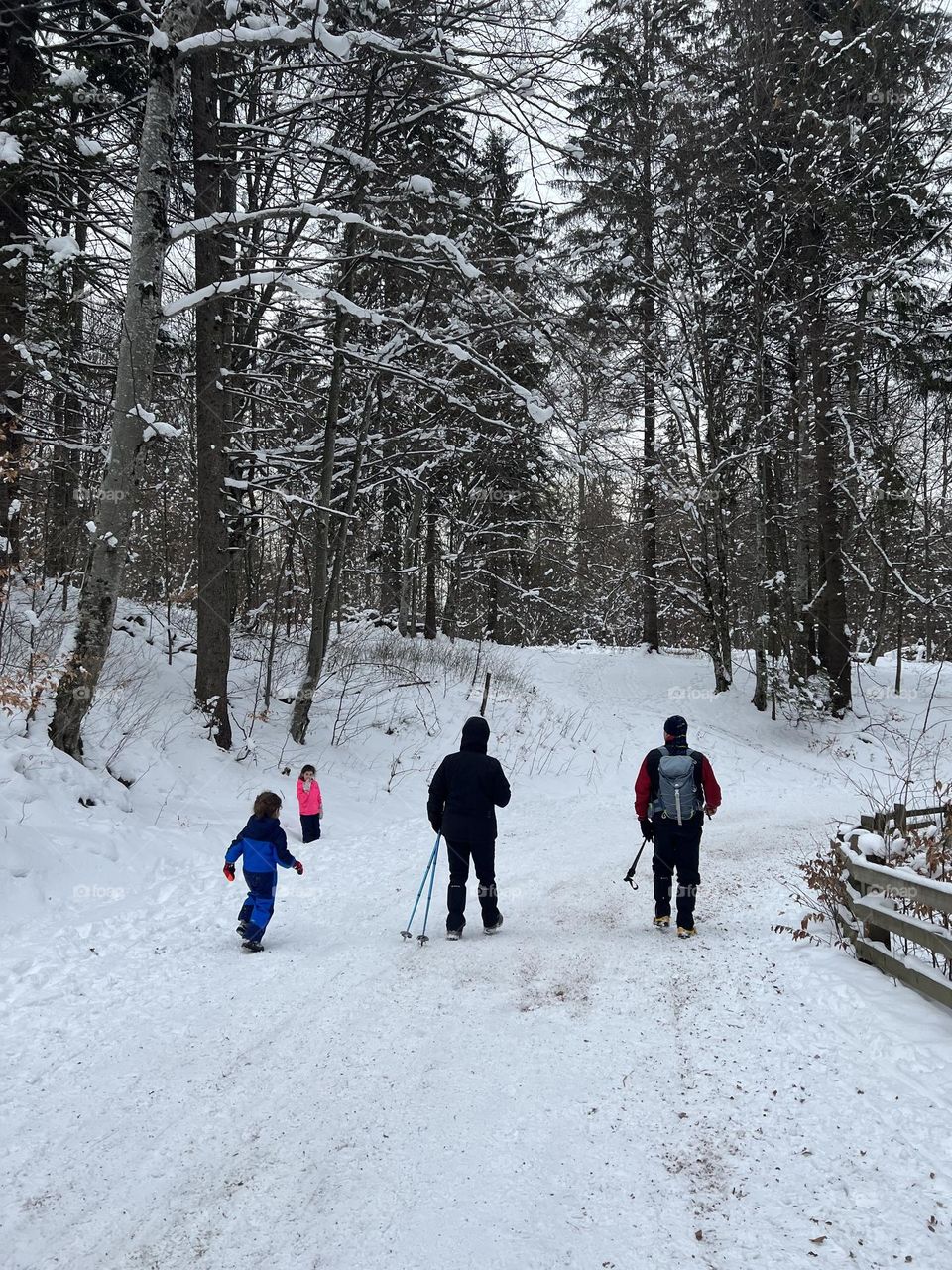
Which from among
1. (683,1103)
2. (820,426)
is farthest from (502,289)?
(820,426)

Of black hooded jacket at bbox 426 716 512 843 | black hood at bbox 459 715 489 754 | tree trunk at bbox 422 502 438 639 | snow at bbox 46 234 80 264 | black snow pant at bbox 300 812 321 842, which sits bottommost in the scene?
black snow pant at bbox 300 812 321 842

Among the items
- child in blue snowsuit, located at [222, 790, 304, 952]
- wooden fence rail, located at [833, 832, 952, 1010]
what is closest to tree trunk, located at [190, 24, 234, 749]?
child in blue snowsuit, located at [222, 790, 304, 952]

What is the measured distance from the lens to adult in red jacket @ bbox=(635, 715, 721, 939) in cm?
680

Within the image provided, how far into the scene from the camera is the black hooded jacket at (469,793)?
22.9ft

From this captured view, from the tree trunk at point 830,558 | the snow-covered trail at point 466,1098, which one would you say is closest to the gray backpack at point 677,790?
the snow-covered trail at point 466,1098

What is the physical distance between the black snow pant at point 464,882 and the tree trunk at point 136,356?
4.15 m

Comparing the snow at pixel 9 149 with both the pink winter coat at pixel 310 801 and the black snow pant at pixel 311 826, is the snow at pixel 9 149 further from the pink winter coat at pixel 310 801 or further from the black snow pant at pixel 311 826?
the black snow pant at pixel 311 826

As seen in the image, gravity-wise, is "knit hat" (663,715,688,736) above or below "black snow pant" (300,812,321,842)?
above

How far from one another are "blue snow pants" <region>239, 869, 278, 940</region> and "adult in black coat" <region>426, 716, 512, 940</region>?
4.97 feet

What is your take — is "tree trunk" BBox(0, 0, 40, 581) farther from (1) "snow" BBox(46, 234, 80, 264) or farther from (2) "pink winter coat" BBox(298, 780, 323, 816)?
(2) "pink winter coat" BBox(298, 780, 323, 816)

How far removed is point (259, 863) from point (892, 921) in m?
4.92

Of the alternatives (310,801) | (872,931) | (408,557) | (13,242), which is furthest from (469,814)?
(408,557)

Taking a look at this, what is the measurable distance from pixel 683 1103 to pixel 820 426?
1789 cm

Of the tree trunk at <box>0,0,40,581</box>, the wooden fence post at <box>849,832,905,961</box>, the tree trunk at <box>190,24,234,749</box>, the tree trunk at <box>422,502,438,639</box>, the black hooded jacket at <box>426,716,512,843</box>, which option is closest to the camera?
the wooden fence post at <box>849,832,905,961</box>
